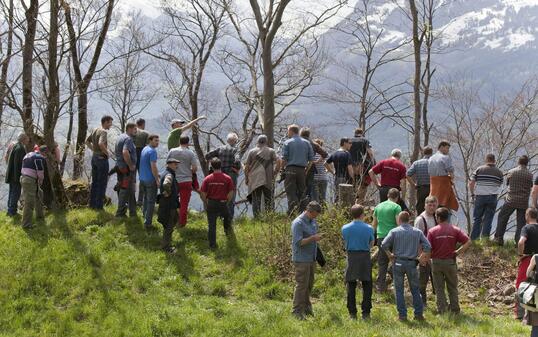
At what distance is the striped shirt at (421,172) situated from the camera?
13125 millimetres

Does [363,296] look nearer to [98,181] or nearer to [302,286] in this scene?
[302,286]

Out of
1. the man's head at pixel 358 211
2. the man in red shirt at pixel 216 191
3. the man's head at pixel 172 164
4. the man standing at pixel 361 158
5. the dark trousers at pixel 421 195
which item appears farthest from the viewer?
the man standing at pixel 361 158

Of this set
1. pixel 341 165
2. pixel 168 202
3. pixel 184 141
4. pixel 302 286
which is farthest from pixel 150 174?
pixel 302 286

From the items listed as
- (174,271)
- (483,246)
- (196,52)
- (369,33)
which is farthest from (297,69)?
(174,271)

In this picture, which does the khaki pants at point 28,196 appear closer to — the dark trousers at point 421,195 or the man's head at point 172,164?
the man's head at point 172,164

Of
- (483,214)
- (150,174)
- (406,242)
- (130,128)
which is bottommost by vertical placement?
(406,242)

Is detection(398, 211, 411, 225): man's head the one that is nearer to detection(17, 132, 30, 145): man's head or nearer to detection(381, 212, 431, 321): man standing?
detection(381, 212, 431, 321): man standing

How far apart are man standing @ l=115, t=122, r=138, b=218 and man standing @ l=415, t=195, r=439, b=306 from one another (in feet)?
21.2

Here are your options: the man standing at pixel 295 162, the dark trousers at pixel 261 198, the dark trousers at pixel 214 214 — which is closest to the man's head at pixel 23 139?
the dark trousers at pixel 214 214

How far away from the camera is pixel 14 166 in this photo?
13898 mm

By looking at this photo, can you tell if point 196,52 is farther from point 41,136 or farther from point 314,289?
point 314,289

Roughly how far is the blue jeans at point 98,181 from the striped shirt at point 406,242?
7285 mm

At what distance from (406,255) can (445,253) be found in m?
0.76

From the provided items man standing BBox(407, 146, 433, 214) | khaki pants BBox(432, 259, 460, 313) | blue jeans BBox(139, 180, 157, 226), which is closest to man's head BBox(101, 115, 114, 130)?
blue jeans BBox(139, 180, 157, 226)
